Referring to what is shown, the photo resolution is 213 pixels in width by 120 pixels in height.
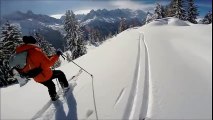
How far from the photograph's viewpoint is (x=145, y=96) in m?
6.18

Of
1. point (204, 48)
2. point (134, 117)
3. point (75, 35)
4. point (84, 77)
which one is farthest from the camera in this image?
point (75, 35)

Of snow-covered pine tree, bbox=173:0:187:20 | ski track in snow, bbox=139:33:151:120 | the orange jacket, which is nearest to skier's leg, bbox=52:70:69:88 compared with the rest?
the orange jacket

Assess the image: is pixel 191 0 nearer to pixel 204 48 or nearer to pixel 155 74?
pixel 204 48

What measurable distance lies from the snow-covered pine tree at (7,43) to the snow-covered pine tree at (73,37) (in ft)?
60.1

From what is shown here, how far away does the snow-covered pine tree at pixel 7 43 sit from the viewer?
31.3m

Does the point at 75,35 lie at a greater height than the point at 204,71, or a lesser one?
lesser

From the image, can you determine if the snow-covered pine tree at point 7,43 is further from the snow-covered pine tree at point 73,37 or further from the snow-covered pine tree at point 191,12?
the snow-covered pine tree at point 191,12

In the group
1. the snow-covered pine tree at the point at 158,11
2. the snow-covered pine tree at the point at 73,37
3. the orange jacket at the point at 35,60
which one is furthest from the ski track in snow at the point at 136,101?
the snow-covered pine tree at the point at 158,11

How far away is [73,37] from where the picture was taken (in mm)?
50344

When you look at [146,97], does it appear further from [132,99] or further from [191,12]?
[191,12]

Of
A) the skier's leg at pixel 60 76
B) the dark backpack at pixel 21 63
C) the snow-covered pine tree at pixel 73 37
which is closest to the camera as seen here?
the dark backpack at pixel 21 63

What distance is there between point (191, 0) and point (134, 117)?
65.1 m

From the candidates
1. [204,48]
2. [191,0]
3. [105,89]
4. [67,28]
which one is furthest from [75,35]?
[105,89]

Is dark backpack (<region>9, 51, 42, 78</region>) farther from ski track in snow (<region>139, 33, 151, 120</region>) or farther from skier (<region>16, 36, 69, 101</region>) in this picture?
ski track in snow (<region>139, 33, 151, 120</region>)
